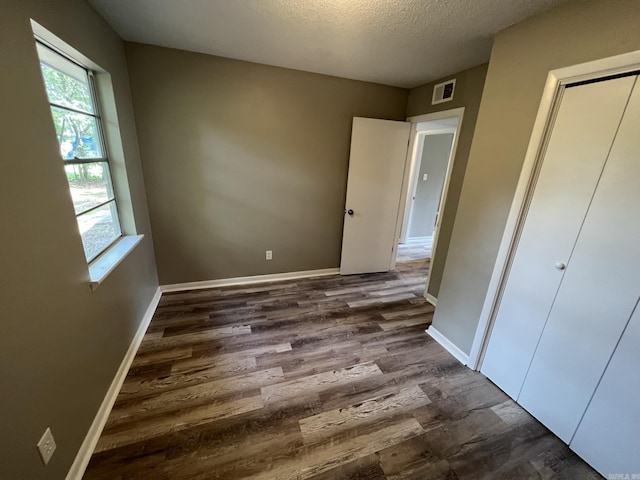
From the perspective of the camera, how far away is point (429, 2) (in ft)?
4.59

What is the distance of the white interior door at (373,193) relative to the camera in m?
3.04

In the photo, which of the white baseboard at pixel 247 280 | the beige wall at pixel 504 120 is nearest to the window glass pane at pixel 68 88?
the white baseboard at pixel 247 280

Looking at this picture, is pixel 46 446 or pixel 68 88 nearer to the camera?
pixel 46 446

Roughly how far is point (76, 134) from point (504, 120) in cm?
278

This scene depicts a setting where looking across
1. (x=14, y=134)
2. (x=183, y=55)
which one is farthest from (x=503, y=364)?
(x=183, y=55)

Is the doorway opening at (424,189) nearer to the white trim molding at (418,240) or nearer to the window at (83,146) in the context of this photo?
the white trim molding at (418,240)

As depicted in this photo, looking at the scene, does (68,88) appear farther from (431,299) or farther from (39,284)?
(431,299)

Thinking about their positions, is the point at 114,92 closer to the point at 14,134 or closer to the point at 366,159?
the point at 14,134

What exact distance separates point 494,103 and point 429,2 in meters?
0.76

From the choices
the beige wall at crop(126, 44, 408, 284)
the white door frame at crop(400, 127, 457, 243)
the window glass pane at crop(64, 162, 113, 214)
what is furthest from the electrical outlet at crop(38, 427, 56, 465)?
the white door frame at crop(400, 127, 457, 243)

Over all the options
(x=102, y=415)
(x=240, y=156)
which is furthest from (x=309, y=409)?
(x=240, y=156)

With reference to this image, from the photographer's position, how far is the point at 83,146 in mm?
1667

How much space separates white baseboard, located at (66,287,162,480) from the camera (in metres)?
1.20

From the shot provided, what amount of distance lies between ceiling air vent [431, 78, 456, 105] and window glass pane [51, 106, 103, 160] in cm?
309
